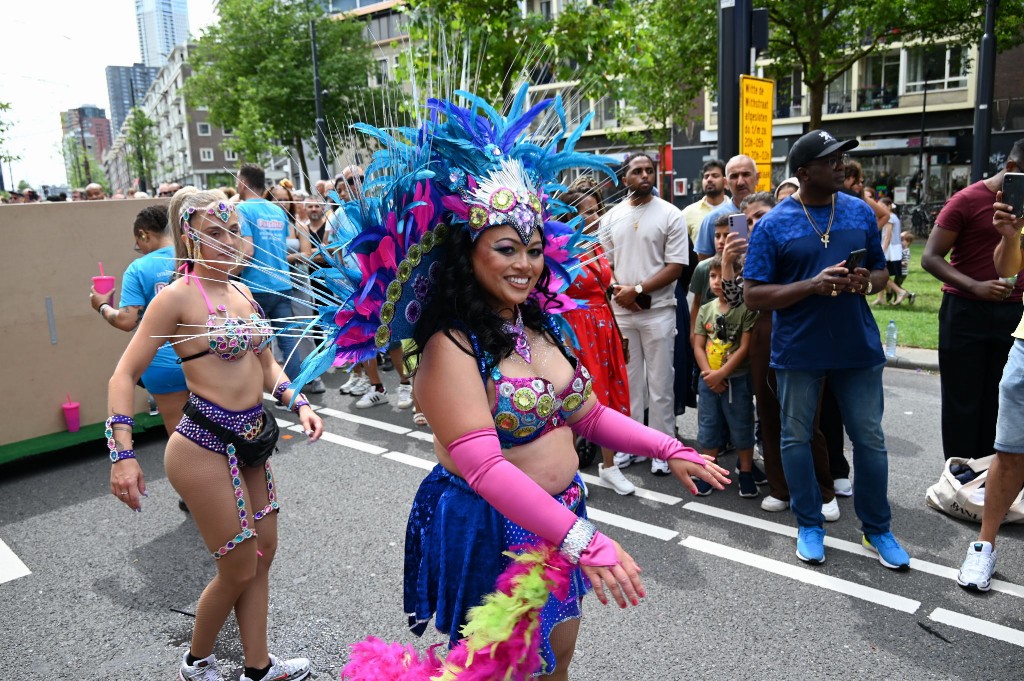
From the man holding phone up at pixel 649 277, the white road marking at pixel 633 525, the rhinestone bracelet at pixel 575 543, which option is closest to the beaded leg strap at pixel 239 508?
the rhinestone bracelet at pixel 575 543

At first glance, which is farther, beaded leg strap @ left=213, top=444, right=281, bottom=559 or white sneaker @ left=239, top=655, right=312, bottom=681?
white sneaker @ left=239, top=655, right=312, bottom=681

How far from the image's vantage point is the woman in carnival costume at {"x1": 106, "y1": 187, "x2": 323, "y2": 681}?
8.95 feet

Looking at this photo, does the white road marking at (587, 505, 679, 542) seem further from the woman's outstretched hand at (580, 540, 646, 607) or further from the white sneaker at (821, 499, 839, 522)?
the woman's outstretched hand at (580, 540, 646, 607)

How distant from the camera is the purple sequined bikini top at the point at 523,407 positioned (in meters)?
1.98

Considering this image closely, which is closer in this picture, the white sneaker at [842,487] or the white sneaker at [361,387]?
the white sneaker at [842,487]

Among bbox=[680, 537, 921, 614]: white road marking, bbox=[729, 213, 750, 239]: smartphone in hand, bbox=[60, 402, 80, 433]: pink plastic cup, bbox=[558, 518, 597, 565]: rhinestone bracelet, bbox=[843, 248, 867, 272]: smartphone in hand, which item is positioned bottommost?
bbox=[680, 537, 921, 614]: white road marking

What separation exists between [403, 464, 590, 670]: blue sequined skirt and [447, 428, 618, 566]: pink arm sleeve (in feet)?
0.85

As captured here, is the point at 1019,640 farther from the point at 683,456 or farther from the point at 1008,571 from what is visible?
the point at 683,456

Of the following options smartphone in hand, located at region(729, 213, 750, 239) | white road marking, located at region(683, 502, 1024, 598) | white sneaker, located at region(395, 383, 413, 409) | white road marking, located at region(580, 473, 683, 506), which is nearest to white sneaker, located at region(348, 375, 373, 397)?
white sneaker, located at region(395, 383, 413, 409)

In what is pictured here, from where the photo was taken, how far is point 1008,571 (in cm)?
358

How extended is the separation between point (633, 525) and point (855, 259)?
192 cm

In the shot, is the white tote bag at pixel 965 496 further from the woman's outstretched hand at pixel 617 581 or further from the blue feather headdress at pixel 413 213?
the blue feather headdress at pixel 413 213

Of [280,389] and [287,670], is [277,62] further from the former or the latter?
[287,670]

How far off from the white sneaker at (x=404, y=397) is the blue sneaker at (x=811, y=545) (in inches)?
168
